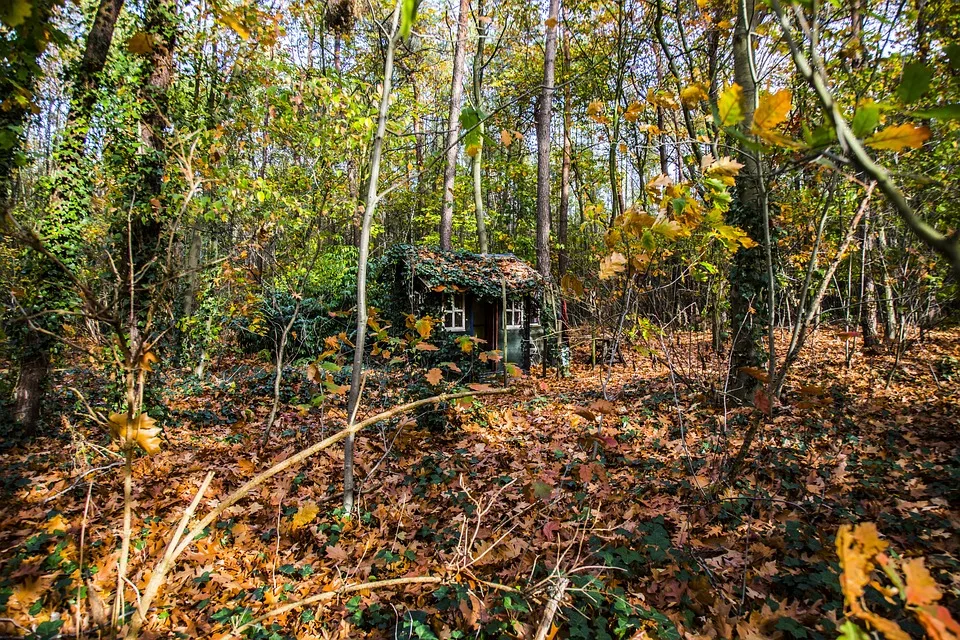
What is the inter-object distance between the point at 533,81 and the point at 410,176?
45.4 ft

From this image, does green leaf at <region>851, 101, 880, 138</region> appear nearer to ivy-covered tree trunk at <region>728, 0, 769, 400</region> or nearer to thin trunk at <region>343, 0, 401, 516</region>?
thin trunk at <region>343, 0, 401, 516</region>

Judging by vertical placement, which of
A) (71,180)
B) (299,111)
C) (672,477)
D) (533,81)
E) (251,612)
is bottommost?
→ (251,612)

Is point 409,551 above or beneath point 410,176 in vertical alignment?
beneath

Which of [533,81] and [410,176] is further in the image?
[533,81]

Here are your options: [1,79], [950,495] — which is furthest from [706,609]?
[1,79]

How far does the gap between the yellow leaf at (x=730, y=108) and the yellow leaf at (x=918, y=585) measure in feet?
3.14

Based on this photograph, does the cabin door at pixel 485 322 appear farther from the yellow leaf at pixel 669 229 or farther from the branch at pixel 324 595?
the branch at pixel 324 595

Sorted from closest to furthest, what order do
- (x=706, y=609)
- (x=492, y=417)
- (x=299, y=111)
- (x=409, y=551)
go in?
(x=706, y=609)
(x=409, y=551)
(x=299, y=111)
(x=492, y=417)

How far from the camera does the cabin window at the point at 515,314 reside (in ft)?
38.4

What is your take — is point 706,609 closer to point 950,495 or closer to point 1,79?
point 950,495

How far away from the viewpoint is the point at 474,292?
34.6ft

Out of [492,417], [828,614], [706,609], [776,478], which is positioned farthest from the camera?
[492,417]

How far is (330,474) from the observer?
17.0 ft

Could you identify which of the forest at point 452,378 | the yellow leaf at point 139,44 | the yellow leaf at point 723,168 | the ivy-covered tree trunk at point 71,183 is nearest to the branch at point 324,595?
the forest at point 452,378
